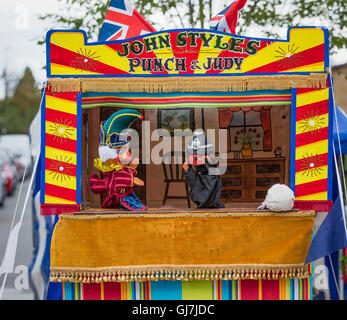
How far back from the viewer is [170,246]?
4668mm

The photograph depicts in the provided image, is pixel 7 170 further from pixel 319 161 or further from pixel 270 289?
pixel 319 161

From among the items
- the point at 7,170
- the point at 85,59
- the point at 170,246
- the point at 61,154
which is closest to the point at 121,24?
the point at 85,59

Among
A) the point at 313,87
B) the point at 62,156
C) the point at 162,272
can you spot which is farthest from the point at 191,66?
Result: the point at 162,272

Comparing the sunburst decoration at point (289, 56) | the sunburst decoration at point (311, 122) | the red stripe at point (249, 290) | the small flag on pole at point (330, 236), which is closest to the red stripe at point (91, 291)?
the red stripe at point (249, 290)

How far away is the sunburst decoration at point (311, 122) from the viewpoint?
15.9 feet

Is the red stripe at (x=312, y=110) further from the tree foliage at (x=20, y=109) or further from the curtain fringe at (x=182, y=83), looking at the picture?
the tree foliage at (x=20, y=109)

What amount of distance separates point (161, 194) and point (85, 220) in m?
2.47

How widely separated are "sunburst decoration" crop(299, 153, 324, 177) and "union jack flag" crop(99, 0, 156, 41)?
2.30m

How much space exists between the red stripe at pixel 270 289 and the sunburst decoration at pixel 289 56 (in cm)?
203

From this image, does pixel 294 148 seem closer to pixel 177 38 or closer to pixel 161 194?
pixel 177 38

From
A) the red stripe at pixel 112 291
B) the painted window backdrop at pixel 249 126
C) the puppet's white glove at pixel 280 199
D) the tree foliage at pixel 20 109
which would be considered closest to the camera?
the puppet's white glove at pixel 280 199

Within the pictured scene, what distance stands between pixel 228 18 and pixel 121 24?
121 cm

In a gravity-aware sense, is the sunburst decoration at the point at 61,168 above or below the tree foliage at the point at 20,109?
below

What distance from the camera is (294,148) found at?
16.1ft
